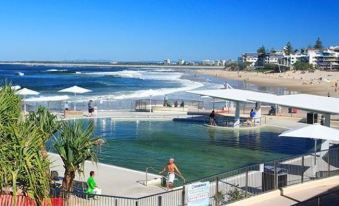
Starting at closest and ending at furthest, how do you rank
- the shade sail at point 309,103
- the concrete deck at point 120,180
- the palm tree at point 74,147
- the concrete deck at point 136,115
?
the palm tree at point 74,147 < the concrete deck at point 120,180 < the shade sail at point 309,103 < the concrete deck at point 136,115

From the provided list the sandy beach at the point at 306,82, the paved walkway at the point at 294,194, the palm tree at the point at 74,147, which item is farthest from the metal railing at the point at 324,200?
the sandy beach at the point at 306,82

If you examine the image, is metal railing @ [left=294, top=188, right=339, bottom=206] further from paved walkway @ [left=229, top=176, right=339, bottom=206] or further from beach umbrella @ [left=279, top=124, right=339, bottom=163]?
beach umbrella @ [left=279, top=124, right=339, bottom=163]

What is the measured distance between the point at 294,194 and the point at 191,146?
1082 cm

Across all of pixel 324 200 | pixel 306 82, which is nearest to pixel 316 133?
pixel 324 200

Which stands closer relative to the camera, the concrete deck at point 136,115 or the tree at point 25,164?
the tree at point 25,164

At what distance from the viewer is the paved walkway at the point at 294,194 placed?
14398mm

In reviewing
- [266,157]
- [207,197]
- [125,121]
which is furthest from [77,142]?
[125,121]

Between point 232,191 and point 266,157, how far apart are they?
8.60 metres

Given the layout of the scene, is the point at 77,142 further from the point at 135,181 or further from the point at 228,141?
the point at 228,141

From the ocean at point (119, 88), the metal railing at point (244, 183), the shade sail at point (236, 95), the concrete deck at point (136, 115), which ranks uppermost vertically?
the shade sail at point (236, 95)

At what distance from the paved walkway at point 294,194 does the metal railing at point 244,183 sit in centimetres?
22

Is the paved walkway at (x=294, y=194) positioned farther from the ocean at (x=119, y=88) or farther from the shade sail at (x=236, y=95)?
the shade sail at (x=236, y=95)

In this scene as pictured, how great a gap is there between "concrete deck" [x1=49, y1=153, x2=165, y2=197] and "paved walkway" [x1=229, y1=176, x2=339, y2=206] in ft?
11.2

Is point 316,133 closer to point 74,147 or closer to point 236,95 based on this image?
point 74,147
